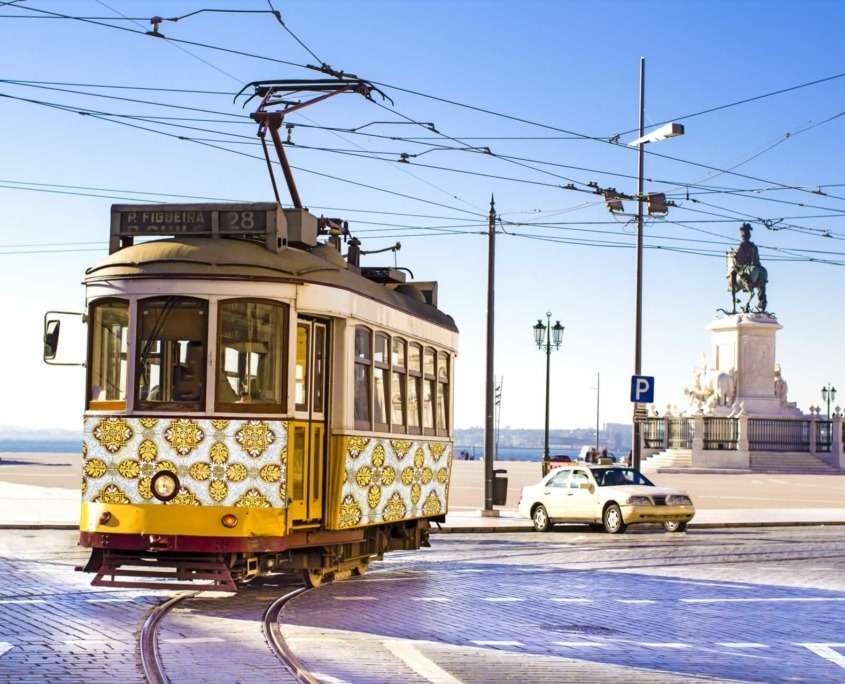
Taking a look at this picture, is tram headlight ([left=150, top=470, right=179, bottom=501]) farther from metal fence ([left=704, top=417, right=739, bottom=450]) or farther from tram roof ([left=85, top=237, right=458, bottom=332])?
metal fence ([left=704, top=417, right=739, bottom=450])

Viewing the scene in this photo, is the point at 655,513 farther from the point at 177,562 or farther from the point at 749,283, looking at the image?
the point at 749,283

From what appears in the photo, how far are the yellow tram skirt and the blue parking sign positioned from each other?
17.6 meters

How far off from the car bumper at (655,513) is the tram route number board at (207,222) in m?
14.7

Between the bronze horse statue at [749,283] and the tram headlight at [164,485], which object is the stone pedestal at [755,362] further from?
the tram headlight at [164,485]

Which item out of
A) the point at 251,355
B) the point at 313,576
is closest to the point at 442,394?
the point at 313,576

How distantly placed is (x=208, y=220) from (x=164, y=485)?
256cm

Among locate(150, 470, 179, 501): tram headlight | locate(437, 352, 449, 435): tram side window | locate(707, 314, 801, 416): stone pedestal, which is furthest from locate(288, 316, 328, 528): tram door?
locate(707, 314, 801, 416): stone pedestal

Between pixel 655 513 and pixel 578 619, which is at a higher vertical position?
pixel 655 513

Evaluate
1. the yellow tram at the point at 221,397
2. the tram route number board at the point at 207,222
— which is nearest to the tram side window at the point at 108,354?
the yellow tram at the point at 221,397

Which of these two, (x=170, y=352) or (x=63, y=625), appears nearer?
(x=63, y=625)

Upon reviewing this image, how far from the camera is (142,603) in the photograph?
13406 millimetres

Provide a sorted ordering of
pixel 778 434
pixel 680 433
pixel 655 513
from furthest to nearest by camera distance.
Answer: pixel 680 433, pixel 778 434, pixel 655 513

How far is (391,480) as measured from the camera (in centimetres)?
1560

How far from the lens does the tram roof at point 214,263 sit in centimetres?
1306
